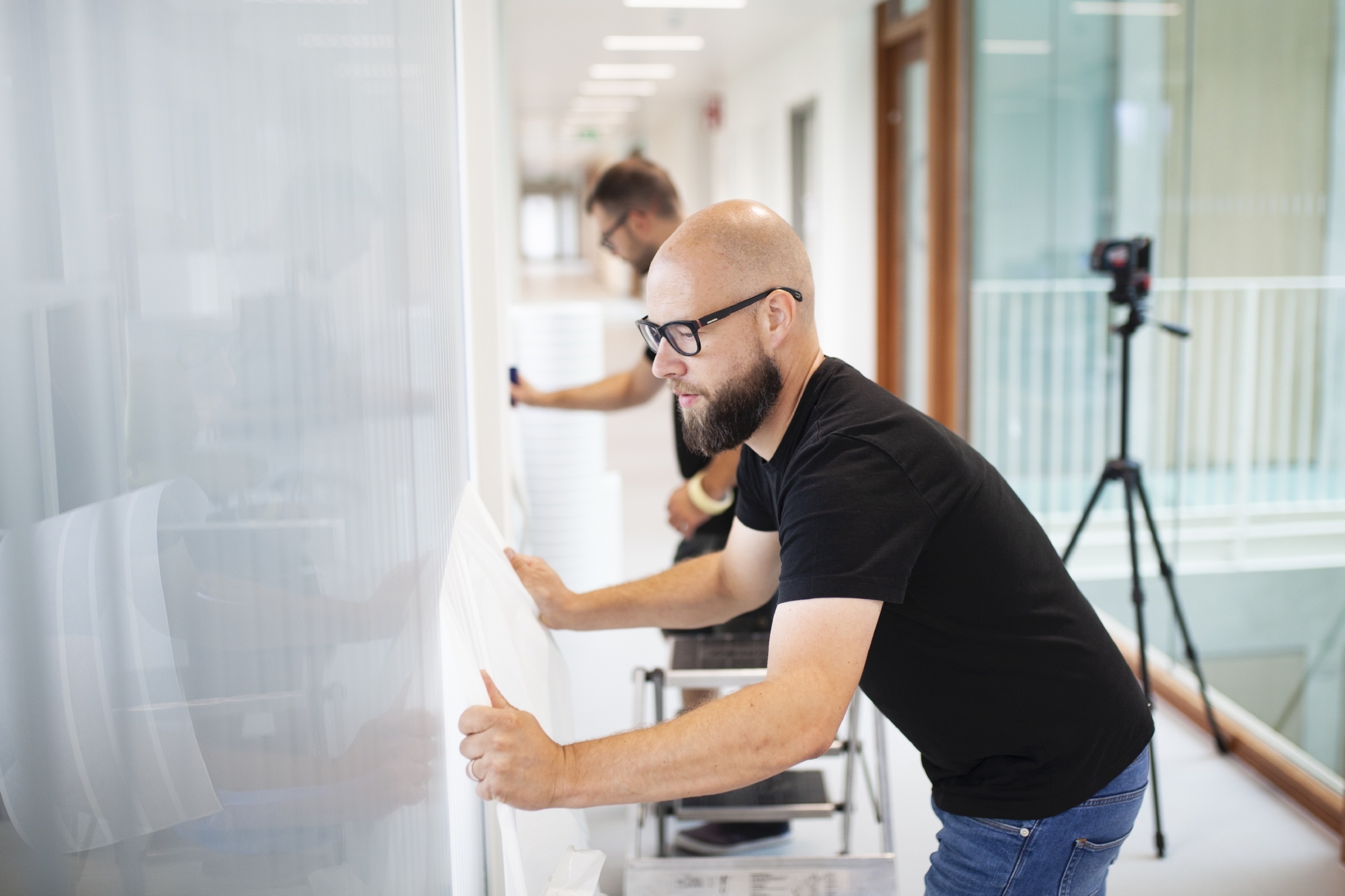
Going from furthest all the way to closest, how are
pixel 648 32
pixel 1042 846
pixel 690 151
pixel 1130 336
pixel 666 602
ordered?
pixel 690 151, pixel 648 32, pixel 1130 336, pixel 666 602, pixel 1042 846

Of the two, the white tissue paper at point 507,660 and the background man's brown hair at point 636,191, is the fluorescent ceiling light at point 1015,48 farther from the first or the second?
the white tissue paper at point 507,660

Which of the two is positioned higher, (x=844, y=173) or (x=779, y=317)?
(x=844, y=173)

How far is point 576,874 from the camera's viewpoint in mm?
1345

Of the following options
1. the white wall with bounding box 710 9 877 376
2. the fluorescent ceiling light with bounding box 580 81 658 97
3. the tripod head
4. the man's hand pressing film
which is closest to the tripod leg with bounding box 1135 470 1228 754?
the tripod head

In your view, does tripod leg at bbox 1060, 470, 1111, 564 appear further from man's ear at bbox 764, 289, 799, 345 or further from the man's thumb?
the man's thumb

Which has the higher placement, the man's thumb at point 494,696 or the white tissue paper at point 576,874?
the man's thumb at point 494,696

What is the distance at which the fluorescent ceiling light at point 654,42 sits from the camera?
26.3ft

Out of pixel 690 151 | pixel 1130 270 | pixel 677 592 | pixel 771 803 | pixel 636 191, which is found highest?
pixel 690 151

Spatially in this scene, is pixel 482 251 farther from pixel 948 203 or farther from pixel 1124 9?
pixel 948 203

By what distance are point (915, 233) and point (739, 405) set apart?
556 centimetres

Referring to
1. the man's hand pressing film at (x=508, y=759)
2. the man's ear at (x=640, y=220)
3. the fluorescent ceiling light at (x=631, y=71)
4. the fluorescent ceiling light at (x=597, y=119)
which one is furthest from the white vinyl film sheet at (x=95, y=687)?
the fluorescent ceiling light at (x=597, y=119)

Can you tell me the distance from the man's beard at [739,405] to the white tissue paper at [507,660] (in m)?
0.36

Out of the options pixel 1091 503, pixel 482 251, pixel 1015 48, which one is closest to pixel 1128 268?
pixel 1091 503

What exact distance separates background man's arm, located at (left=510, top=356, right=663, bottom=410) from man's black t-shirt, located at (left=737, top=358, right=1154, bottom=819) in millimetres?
1924
